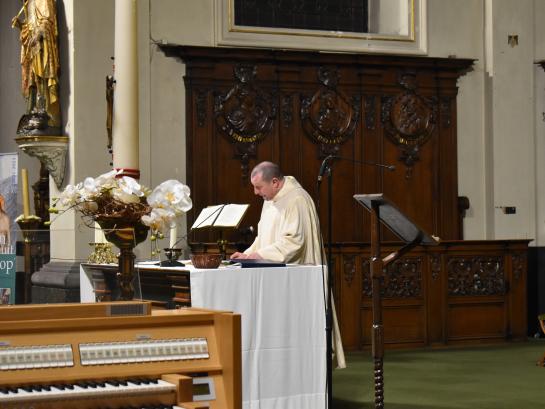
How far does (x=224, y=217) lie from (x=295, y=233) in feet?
2.18

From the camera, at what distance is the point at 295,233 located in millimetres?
8469

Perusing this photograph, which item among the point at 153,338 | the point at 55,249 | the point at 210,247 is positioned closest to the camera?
the point at 153,338

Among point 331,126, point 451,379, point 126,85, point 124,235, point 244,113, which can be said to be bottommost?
point 451,379

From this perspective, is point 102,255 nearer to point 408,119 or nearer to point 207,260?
point 207,260

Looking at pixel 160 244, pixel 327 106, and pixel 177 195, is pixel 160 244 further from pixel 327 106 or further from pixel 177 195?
pixel 177 195

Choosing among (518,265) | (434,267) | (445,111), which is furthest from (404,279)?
(445,111)

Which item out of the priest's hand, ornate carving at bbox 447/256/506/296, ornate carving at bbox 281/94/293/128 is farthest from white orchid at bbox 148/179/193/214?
ornate carving at bbox 281/94/293/128

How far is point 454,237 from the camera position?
13.6 meters

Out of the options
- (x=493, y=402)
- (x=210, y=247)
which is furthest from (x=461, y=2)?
(x=493, y=402)

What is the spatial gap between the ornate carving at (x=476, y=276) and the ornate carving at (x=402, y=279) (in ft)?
1.33

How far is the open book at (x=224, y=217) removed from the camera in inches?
337

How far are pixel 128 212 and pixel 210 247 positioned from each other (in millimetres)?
5742

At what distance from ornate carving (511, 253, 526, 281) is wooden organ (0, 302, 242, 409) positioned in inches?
329

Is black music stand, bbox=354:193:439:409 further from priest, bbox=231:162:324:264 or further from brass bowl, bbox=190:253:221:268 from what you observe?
priest, bbox=231:162:324:264
